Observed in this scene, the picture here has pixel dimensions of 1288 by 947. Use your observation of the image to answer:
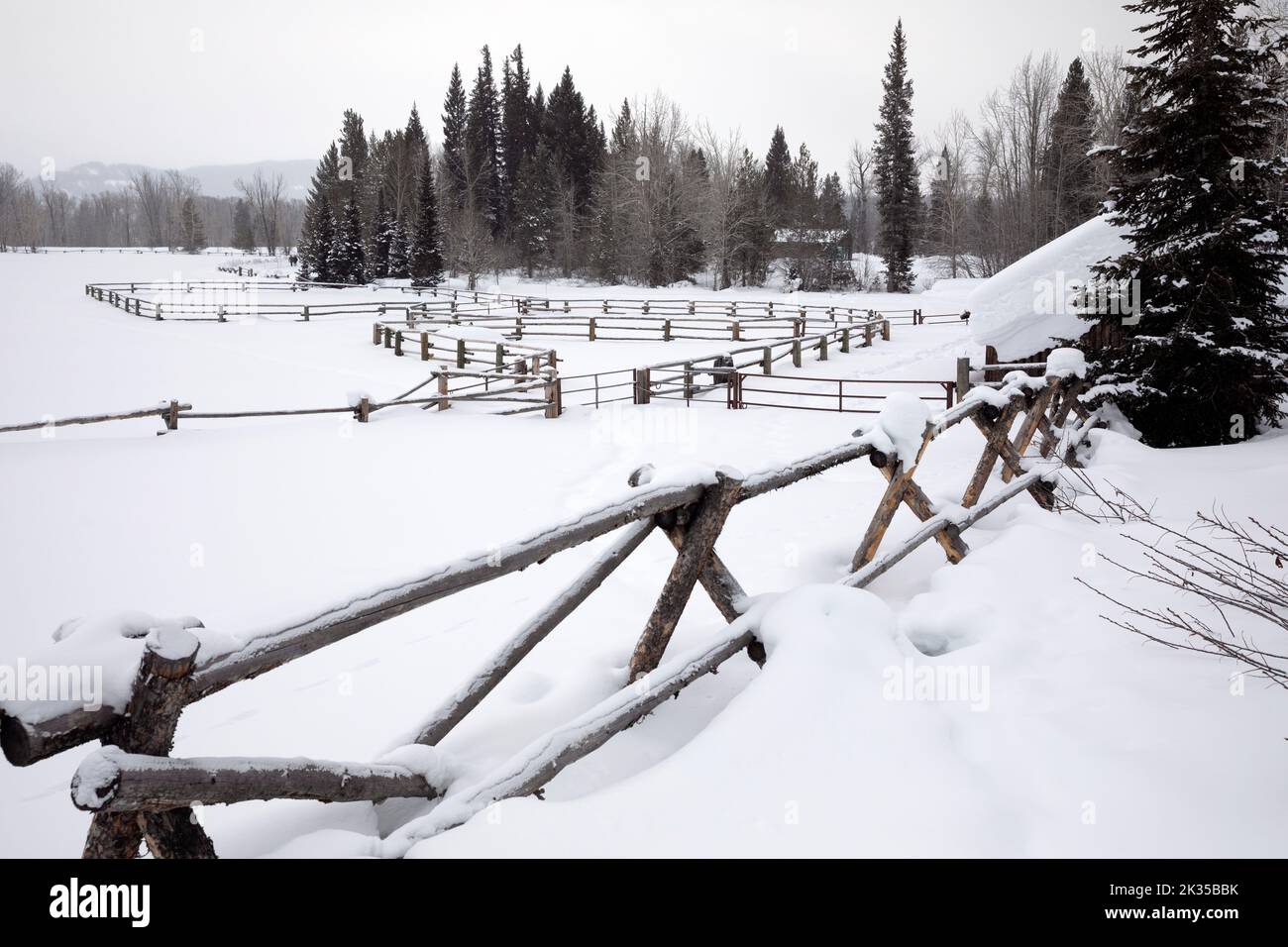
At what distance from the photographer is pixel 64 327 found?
108 ft

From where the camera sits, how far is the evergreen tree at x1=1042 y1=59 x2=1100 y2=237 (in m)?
43.7

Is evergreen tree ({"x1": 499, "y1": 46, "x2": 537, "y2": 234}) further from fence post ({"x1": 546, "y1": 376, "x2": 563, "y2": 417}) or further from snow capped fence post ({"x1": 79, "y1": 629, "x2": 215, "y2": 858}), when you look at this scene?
snow capped fence post ({"x1": 79, "y1": 629, "x2": 215, "y2": 858})

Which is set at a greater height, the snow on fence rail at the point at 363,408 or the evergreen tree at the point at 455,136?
the evergreen tree at the point at 455,136

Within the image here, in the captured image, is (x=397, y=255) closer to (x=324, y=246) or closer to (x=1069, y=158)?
(x=324, y=246)

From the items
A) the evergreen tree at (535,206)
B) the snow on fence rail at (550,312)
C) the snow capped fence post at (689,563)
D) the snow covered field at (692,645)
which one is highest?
the evergreen tree at (535,206)

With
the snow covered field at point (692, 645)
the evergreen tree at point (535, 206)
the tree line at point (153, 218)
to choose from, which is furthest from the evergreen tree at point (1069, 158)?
the tree line at point (153, 218)

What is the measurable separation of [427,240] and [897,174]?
3608 cm

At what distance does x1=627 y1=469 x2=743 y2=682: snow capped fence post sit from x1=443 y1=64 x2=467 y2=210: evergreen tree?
7692cm

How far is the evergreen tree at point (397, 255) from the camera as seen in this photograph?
63.8 m

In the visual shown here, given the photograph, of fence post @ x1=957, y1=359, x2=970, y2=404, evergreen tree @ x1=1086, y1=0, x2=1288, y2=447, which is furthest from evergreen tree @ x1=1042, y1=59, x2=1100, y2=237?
evergreen tree @ x1=1086, y1=0, x2=1288, y2=447

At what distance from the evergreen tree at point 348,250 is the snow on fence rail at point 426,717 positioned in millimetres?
63735

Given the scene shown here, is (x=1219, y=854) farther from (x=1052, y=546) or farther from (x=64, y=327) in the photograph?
(x=64, y=327)

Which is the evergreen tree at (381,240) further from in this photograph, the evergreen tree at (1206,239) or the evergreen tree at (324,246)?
the evergreen tree at (1206,239)
